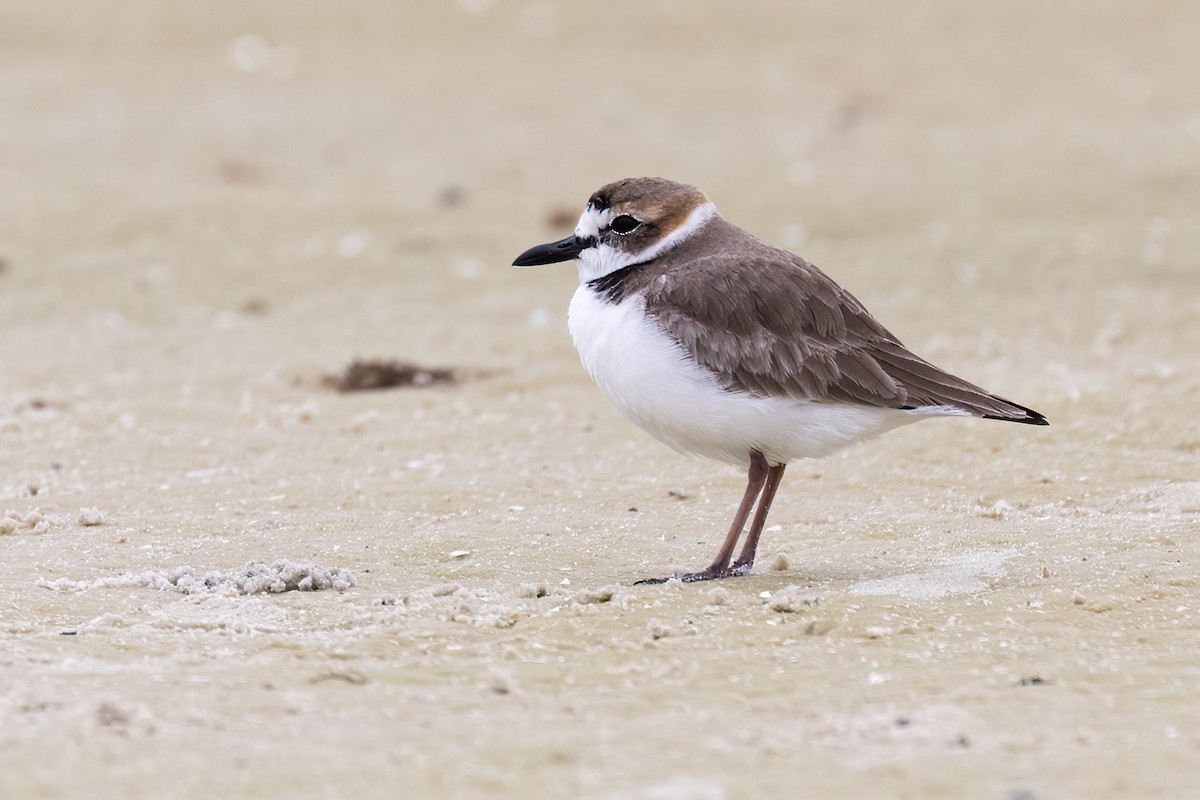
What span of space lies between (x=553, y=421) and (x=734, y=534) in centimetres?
270

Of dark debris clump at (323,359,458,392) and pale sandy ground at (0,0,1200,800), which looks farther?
dark debris clump at (323,359,458,392)

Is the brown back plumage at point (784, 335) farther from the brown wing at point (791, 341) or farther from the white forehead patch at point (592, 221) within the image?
the white forehead patch at point (592, 221)

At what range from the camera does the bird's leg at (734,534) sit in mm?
5430

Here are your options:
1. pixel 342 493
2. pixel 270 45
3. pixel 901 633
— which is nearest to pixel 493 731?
pixel 901 633

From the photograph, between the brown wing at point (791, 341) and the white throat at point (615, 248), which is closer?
the brown wing at point (791, 341)

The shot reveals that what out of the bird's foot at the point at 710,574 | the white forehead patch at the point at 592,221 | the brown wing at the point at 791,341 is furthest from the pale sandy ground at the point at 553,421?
the white forehead patch at the point at 592,221

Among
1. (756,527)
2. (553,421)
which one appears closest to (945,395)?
(756,527)

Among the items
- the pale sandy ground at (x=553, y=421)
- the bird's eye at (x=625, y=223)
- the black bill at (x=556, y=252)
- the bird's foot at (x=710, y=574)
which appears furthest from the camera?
the black bill at (x=556, y=252)

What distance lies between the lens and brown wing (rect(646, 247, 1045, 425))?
5.48m

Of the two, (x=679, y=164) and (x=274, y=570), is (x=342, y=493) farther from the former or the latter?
(x=679, y=164)

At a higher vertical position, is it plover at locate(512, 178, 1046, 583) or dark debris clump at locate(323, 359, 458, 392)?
plover at locate(512, 178, 1046, 583)

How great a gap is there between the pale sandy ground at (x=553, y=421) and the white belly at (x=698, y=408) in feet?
1.62

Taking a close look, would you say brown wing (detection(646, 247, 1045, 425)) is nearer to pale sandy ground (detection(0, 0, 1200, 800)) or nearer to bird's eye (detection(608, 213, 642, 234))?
bird's eye (detection(608, 213, 642, 234))

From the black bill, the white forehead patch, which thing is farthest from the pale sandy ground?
the white forehead patch
